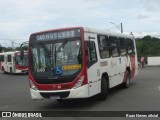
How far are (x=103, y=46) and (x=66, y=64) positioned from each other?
2.90 metres

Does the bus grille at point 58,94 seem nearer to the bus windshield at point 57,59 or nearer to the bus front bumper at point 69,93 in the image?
the bus front bumper at point 69,93

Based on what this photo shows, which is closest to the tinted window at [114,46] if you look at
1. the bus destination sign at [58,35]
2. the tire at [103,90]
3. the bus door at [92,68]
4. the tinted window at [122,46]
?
the tinted window at [122,46]

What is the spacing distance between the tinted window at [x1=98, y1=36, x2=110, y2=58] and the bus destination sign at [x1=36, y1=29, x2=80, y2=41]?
6.18ft

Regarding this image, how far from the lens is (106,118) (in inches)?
418

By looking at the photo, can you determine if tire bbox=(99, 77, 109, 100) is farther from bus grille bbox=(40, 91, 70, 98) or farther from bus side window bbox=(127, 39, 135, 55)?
bus side window bbox=(127, 39, 135, 55)

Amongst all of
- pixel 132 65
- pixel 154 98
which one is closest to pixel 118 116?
pixel 154 98

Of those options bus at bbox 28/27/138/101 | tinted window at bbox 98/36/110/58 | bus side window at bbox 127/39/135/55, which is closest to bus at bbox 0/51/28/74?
bus side window at bbox 127/39/135/55

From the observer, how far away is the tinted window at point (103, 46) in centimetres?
1492

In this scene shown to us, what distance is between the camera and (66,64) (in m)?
12.9

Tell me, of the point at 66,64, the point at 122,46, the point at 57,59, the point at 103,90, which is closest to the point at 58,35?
the point at 57,59

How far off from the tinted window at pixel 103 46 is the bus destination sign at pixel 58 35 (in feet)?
6.18

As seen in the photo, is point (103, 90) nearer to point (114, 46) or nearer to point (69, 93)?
point (69, 93)

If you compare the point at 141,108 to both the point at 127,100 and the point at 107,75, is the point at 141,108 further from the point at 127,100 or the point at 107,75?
the point at 107,75

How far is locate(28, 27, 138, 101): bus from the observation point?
1276cm
